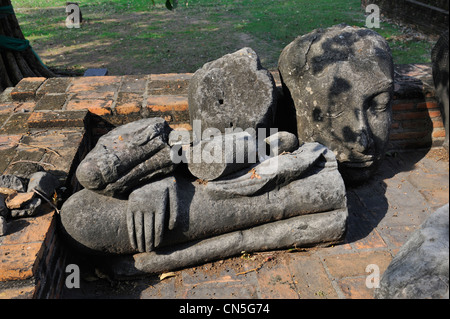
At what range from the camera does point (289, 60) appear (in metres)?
3.58

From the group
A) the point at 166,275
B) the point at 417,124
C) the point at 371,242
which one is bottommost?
the point at 371,242

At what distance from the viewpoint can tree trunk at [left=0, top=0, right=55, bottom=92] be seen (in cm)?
572

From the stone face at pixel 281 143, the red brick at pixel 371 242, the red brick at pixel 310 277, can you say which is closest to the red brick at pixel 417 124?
the red brick at pixel 371 242

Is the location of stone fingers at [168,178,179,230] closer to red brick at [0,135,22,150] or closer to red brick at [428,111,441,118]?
red brick at [0,135,22,150]

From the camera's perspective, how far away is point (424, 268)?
2250mm

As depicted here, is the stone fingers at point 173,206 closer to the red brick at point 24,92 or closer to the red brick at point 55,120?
the red brick at point 55,120

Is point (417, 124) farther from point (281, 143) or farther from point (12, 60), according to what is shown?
point (12, 60)

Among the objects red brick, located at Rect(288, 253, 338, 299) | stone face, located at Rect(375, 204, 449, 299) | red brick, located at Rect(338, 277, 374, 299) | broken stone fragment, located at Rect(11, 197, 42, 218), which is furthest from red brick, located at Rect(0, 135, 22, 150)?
stone face, located at Rect(375, 204, 449, 299)

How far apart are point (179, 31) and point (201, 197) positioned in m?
7.32

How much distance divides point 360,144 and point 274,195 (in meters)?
0.97

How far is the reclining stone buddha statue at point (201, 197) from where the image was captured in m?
2.79

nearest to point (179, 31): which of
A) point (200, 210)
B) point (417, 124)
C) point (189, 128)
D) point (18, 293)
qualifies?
point (189, 128)

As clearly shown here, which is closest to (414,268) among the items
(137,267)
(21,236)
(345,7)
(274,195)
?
(274,195)

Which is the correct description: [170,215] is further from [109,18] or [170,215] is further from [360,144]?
[109,18]
